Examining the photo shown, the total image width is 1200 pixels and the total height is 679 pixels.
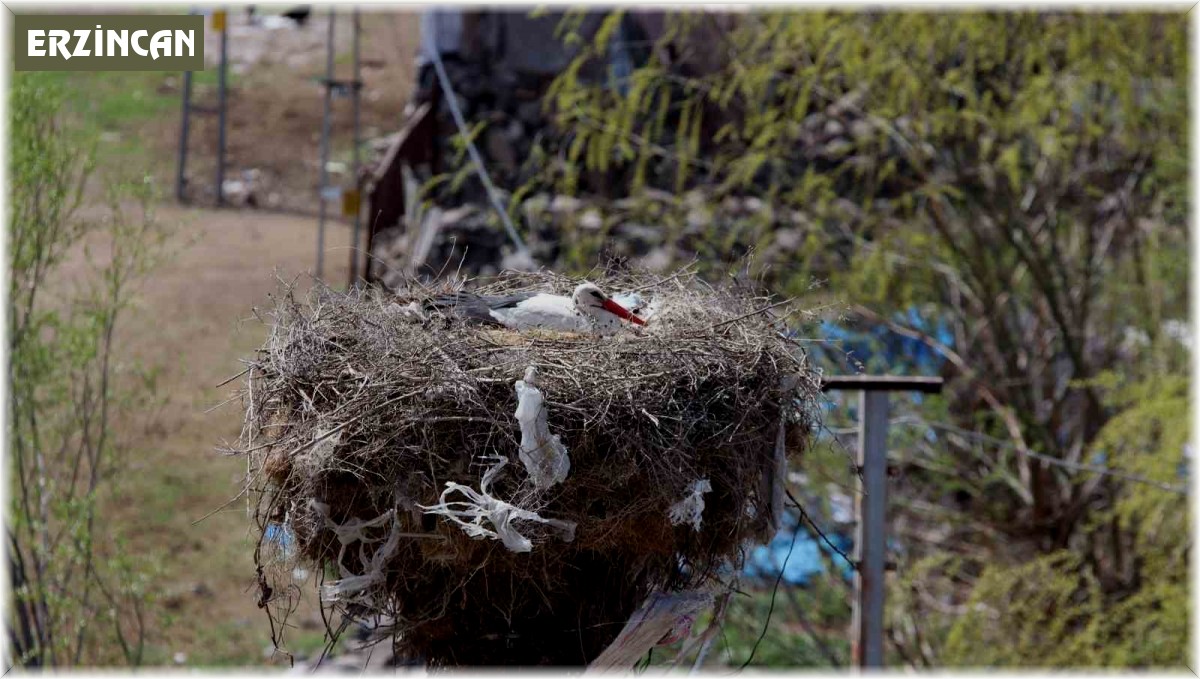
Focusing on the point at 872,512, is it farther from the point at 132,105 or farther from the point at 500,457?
the point at 132,105

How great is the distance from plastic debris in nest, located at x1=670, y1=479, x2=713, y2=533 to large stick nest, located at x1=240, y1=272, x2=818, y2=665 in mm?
21

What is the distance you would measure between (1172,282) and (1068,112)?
1.32 m

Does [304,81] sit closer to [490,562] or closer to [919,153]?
[919,153]

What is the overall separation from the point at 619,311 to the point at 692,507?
2.47 feet

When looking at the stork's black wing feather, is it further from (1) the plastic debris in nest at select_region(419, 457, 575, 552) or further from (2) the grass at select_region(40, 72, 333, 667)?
(2) the grass at select_region(40, 72, 333, 667)

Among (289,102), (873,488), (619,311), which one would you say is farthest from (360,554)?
(289,102)

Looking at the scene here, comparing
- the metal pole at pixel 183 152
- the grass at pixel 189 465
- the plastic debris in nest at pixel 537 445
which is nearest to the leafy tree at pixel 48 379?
the grass at pixel 189 465

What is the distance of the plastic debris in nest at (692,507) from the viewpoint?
112 inches

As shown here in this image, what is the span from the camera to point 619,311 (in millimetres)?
3455

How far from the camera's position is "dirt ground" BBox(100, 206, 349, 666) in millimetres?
9406

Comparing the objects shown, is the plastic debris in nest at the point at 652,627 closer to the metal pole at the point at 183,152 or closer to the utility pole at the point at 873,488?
the utility pole at the point at 873,488

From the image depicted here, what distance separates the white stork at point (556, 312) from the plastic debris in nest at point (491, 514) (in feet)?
2.36

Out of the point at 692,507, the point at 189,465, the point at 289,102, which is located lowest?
the point at 189,465

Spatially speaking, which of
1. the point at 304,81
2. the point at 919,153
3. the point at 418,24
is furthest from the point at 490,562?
the point at 418,24
